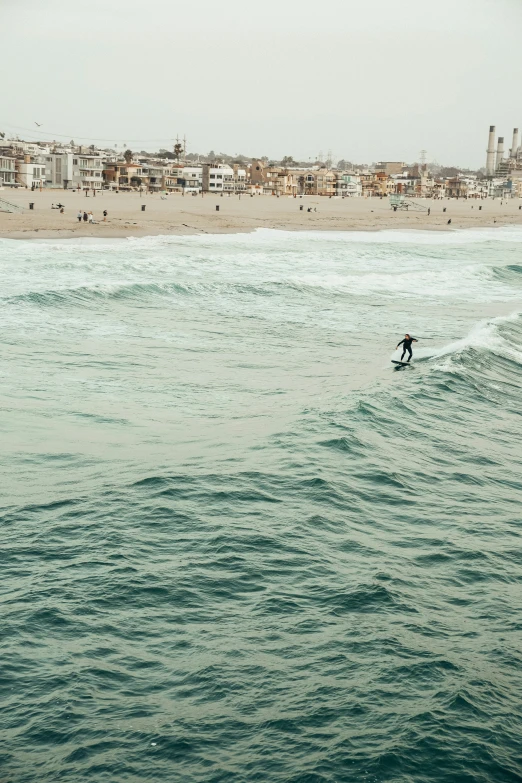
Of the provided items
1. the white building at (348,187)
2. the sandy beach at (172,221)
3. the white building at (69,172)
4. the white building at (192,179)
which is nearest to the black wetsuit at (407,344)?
the sandy beach at (172,221)

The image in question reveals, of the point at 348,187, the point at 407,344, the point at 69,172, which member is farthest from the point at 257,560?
the point at 348,187

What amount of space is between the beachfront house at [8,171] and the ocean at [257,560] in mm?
88907

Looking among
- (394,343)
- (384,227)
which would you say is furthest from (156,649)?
(384,227)

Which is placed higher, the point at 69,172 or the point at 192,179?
the point at 192,179

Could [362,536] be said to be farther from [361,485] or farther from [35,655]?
[35,655]

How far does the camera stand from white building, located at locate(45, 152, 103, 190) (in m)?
116

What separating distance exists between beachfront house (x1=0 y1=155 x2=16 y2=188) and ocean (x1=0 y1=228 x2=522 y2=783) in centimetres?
8891

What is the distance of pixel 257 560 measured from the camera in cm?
1209

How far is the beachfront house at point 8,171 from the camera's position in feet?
356

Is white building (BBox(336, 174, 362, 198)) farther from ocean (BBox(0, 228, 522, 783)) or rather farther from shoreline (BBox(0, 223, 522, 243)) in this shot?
ocean (BBox(0, 228, 522, 783))

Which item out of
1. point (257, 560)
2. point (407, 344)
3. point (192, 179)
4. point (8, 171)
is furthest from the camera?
point (192, 179)

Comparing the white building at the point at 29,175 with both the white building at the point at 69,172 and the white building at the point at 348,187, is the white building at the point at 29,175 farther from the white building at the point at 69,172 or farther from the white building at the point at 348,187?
the white building at the point at 348,187

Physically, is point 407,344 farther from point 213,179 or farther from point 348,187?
point 348,187

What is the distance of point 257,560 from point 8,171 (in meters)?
107
